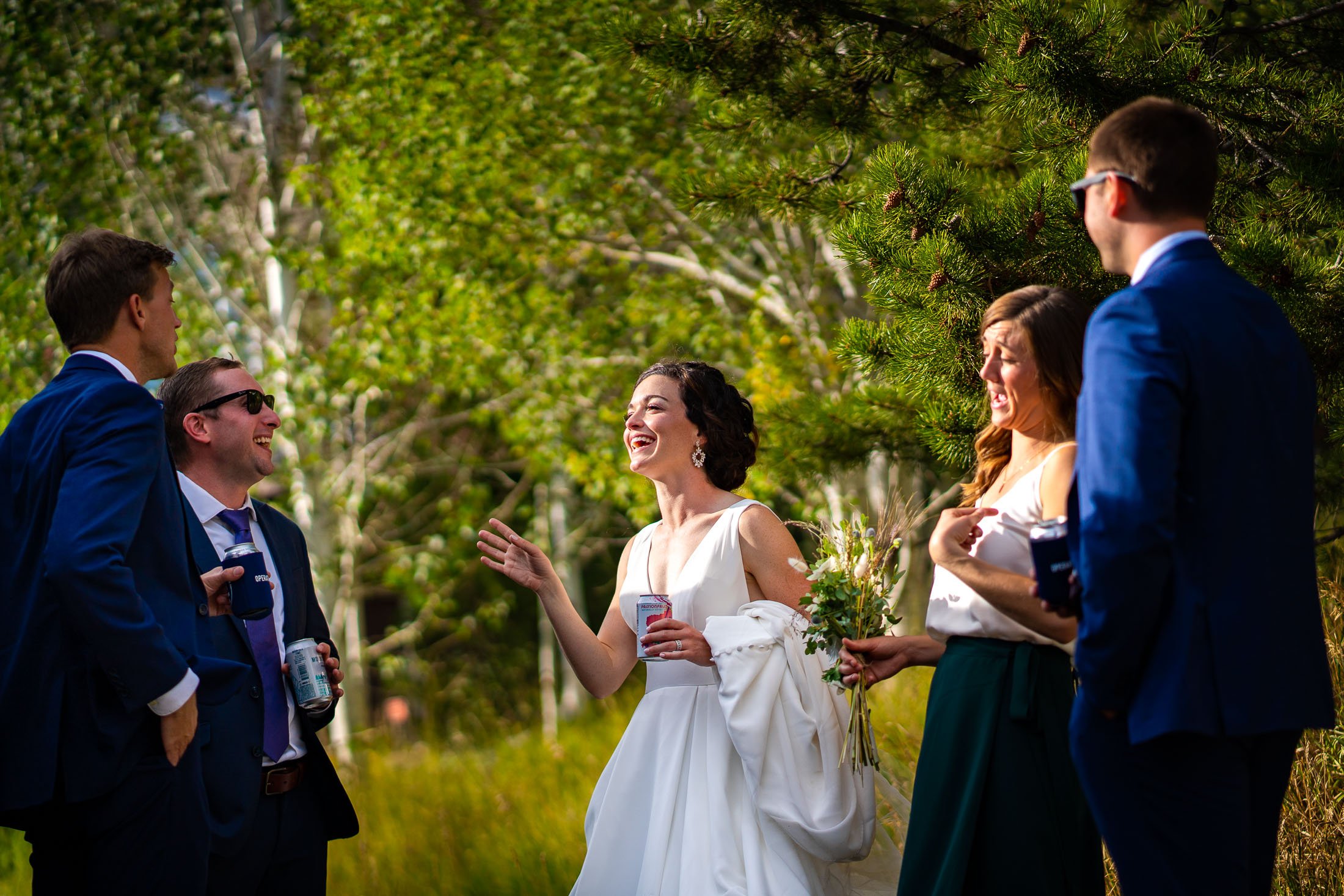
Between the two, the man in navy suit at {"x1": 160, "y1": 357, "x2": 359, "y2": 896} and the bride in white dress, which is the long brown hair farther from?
the man in navy suit at {"x1": 160, "y1": 357, "x2": 359, "y2": 896}

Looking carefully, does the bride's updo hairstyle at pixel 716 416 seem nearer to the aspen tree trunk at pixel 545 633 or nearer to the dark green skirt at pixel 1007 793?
the dark green skirt at pixel 1007 793

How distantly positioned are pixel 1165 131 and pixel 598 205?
291 inches

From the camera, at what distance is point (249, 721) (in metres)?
3.09

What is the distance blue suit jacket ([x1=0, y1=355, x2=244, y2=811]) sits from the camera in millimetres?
2561

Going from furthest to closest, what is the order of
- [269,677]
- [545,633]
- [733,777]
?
[545,633]
[733,777]
[269,677]

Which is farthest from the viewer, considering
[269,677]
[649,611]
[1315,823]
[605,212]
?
[605,212]

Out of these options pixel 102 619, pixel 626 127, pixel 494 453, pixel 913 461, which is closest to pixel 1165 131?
pixel 102 619

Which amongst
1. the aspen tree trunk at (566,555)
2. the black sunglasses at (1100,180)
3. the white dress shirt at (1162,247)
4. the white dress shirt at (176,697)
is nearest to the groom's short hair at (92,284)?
the white dress shirt at (176,697)

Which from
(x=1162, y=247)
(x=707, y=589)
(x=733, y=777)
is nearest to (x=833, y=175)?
(x=707, y=589)

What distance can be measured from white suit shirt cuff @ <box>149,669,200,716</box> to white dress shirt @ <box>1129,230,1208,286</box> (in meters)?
2.24

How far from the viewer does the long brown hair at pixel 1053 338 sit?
2.80 meters

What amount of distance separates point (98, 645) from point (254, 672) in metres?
0.64

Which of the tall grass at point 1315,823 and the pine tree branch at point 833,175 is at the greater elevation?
the pine tree branch at point 833,175

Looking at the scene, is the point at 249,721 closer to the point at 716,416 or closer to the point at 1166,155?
the point at 716,416
